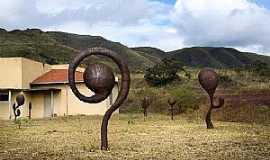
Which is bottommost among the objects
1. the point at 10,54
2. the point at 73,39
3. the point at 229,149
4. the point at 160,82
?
the point at 229,149

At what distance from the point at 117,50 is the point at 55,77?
91.0 meters

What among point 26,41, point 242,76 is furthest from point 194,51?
point 242,76

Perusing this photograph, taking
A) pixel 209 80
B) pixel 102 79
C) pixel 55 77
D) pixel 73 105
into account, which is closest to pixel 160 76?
pixel 55 77

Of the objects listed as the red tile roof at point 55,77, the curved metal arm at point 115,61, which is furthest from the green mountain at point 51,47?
the curved metal arm at point 115,61

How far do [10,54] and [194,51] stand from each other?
7501 centimetres

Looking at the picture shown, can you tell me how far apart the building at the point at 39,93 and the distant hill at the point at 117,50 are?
177 ft

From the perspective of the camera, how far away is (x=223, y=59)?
148 m

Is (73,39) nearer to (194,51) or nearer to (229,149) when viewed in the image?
(194,51)

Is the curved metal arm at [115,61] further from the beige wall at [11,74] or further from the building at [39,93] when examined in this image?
the beige wall at [11,74]

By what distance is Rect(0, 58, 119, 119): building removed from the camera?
3966 cm

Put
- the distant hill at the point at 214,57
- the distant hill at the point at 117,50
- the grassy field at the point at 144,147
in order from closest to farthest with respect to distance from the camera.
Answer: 1. the grassy field at the point at 144,147
2. the distant hill at the point at 117,50
3. the distant hill at the point at 214,57

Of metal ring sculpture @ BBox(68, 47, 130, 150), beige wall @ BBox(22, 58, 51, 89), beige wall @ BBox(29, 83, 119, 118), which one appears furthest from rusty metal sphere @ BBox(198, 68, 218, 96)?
beige wall @ BBox(22, 58, 51, 89)

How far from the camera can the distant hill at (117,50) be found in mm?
102875

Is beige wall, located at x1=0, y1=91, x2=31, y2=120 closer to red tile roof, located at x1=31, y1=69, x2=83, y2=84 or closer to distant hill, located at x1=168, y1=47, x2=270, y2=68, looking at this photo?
red tile roof, located at x1=31, y1=69, x2=83, y2=84
